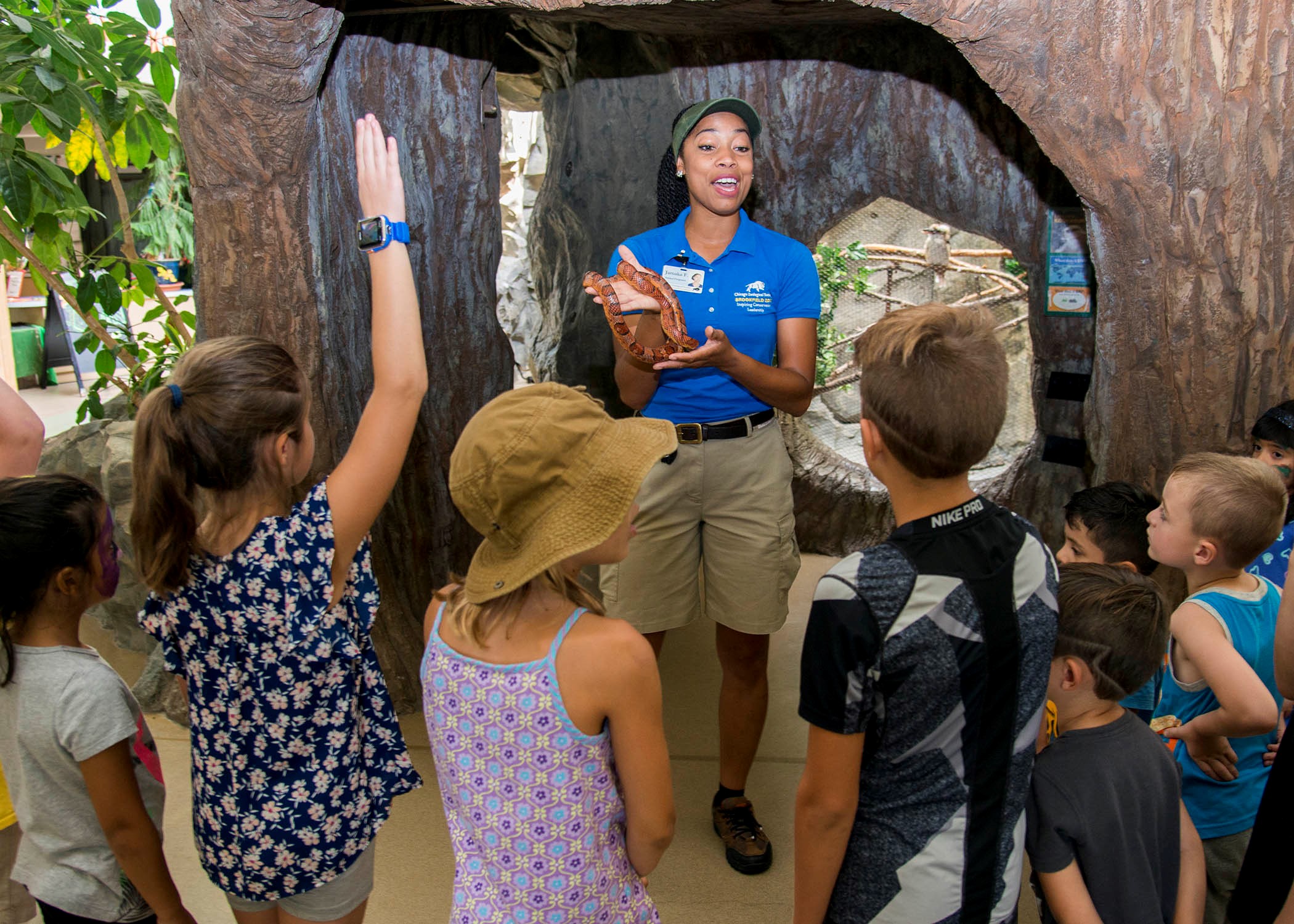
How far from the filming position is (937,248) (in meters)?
6.70

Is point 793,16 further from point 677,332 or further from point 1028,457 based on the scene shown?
point 1028,457

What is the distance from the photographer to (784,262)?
2543 millimetres

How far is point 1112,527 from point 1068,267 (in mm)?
1644

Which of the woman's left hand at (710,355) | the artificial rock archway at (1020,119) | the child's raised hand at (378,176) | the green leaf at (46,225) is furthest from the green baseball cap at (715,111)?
the green leaf at (46,225)

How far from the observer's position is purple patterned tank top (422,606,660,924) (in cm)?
134

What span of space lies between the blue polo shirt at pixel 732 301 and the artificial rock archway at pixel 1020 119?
0.59 metres

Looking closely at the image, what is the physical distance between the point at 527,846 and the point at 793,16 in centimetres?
234

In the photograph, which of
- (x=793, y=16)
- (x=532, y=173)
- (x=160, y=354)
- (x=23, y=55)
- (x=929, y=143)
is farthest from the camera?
(x=532, y=173)

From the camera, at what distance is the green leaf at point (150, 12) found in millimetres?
3352

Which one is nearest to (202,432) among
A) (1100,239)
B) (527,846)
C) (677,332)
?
(527,846)

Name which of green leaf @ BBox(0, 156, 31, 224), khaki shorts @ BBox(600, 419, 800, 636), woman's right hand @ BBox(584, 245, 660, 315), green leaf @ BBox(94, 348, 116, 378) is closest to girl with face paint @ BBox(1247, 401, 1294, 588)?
khaki shorts @ BBox(600, 419, 800, 636)

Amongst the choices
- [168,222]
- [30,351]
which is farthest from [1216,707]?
[30,351]

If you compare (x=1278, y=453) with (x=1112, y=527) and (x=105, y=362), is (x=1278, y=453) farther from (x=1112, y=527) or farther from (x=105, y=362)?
(x=105, y=362)

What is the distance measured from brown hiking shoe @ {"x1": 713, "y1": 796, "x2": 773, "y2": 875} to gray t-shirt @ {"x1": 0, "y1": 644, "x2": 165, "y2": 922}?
4.34 ft
